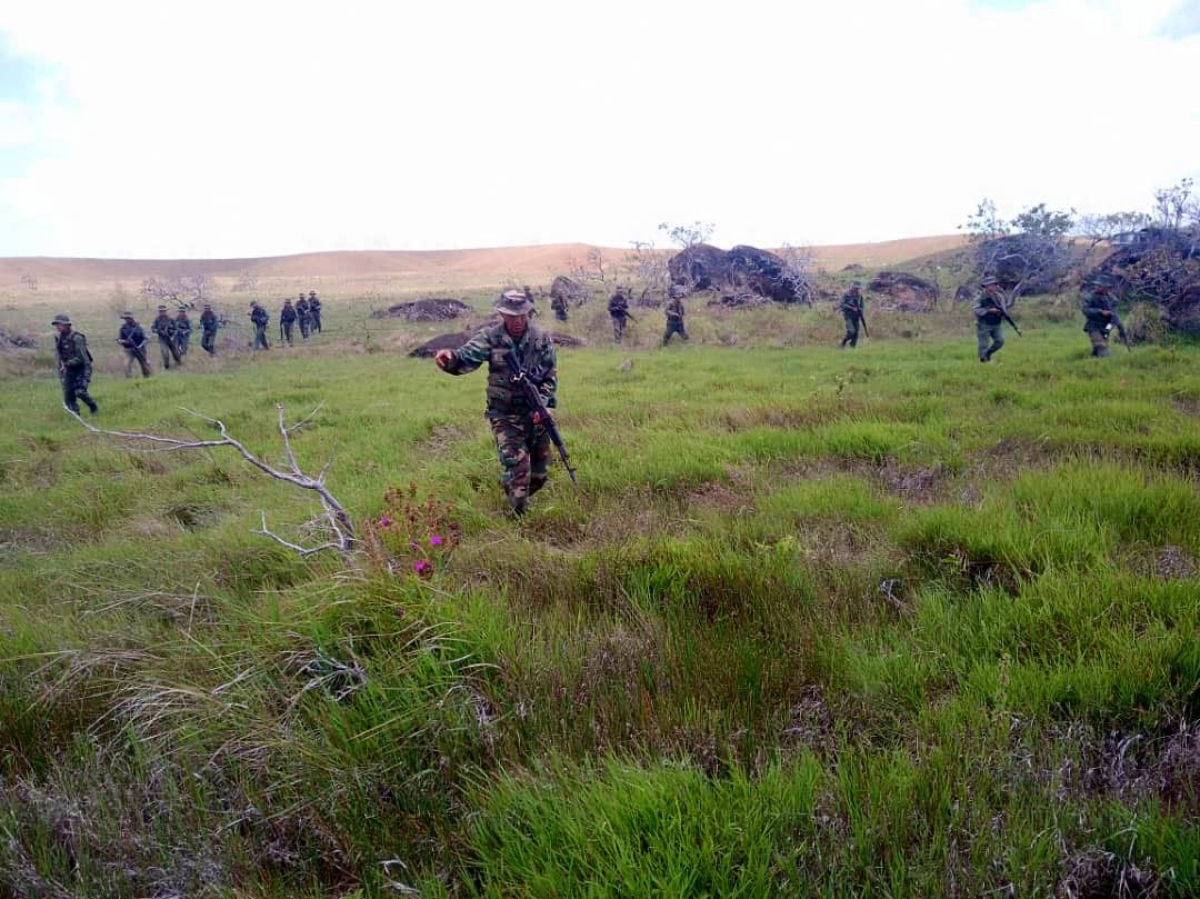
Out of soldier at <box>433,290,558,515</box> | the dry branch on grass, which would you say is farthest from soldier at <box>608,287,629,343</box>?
the dry branch on grass

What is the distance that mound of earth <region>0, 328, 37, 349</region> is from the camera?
22.0 meters

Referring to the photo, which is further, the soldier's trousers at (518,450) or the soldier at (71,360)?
the soldier at (71,360)

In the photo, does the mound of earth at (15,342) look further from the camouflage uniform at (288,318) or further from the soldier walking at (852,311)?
the soldier walking at (852,311)

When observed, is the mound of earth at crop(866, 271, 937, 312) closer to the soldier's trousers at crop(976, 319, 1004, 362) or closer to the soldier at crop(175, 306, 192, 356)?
the soldier's trousers at crop(976, 319, 1004, 362)

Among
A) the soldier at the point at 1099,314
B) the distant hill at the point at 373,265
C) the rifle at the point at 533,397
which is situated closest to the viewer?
the rifle at the point at 533,397

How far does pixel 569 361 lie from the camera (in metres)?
15.6

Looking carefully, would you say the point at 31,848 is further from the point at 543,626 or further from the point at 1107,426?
the point at 1107,426

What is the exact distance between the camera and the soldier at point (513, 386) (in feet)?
17.2

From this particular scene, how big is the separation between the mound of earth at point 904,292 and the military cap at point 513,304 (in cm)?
2032

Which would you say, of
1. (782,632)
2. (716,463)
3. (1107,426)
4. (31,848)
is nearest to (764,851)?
(782,632)

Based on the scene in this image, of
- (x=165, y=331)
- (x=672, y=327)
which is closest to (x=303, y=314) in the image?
(x=165, y=331)

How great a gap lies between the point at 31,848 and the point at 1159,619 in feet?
12.6

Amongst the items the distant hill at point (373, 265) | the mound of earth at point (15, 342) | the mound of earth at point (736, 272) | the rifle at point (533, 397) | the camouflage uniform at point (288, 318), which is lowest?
the rifle at point (533, 397)

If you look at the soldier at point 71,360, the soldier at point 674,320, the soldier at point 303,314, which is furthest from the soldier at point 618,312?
the soldier at point 303,314
